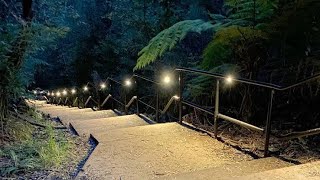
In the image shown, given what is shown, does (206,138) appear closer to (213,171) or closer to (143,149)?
(143,149)

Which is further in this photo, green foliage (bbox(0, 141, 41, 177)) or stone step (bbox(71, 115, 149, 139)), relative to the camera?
stone step (bbox(71, 115, 149, 139))

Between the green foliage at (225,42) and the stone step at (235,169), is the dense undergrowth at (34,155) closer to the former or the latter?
the stone step at (235,169)

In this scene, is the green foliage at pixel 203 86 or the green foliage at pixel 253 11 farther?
the green foliage at pixel 203 86

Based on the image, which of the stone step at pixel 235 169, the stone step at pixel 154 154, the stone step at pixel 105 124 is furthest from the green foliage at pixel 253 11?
the stone step at pixel 105 124

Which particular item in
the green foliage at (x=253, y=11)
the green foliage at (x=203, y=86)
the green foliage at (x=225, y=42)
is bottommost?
the green foliage at (x=203, y=86)

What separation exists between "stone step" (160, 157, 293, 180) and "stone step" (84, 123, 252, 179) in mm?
217

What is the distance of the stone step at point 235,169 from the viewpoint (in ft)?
9.53

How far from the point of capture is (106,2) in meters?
17.7

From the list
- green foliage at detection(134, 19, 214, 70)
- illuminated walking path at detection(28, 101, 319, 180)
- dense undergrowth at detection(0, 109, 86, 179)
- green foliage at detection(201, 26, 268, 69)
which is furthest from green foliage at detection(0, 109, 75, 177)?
green foliage at detection(201, 26, 268, 69)

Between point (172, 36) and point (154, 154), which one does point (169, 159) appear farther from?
point (172, 36)

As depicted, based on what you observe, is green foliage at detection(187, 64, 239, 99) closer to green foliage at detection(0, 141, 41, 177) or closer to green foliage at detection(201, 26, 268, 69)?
green foliage at detection(201, 26, 268, 69)

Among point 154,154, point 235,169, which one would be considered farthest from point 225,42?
point 235,169

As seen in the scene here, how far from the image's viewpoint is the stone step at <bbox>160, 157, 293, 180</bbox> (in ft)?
9.53

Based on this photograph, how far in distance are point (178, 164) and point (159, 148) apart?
52cm
